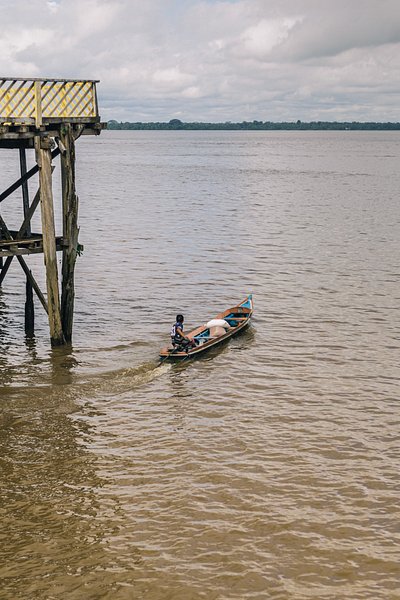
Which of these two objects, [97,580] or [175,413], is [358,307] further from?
[97,580]

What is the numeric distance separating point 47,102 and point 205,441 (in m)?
9.56

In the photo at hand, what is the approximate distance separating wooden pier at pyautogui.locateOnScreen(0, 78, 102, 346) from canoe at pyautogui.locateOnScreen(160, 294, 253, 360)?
10.7 feet

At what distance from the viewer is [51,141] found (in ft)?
63.0

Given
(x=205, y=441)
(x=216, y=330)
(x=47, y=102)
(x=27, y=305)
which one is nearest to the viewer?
(x=205, y=441)

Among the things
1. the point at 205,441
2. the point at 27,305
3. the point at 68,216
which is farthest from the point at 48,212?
the point at 205,441

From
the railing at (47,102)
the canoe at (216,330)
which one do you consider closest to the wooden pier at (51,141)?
the railing at (47,102)

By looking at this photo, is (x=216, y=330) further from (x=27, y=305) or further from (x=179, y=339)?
(x=27, y=305)

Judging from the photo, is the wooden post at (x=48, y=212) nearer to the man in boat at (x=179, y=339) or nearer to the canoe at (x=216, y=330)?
the man in boat at (x=179, y=339)

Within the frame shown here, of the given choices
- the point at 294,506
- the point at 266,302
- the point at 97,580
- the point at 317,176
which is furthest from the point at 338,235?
the point at 317,176

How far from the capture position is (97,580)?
432 inches

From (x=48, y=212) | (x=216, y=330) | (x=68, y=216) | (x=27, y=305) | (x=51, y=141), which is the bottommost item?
(x=216, y=330)

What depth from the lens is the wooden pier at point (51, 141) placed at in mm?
18375

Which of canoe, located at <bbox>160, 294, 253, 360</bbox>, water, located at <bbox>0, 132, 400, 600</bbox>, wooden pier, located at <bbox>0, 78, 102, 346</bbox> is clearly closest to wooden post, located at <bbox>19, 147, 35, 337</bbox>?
water, located at <bbox>0, 132, 400, 600</bbox>

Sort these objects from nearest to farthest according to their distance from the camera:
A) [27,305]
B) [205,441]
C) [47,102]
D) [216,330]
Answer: [205,441] < [47,102] < [27,305] < [216,330]
